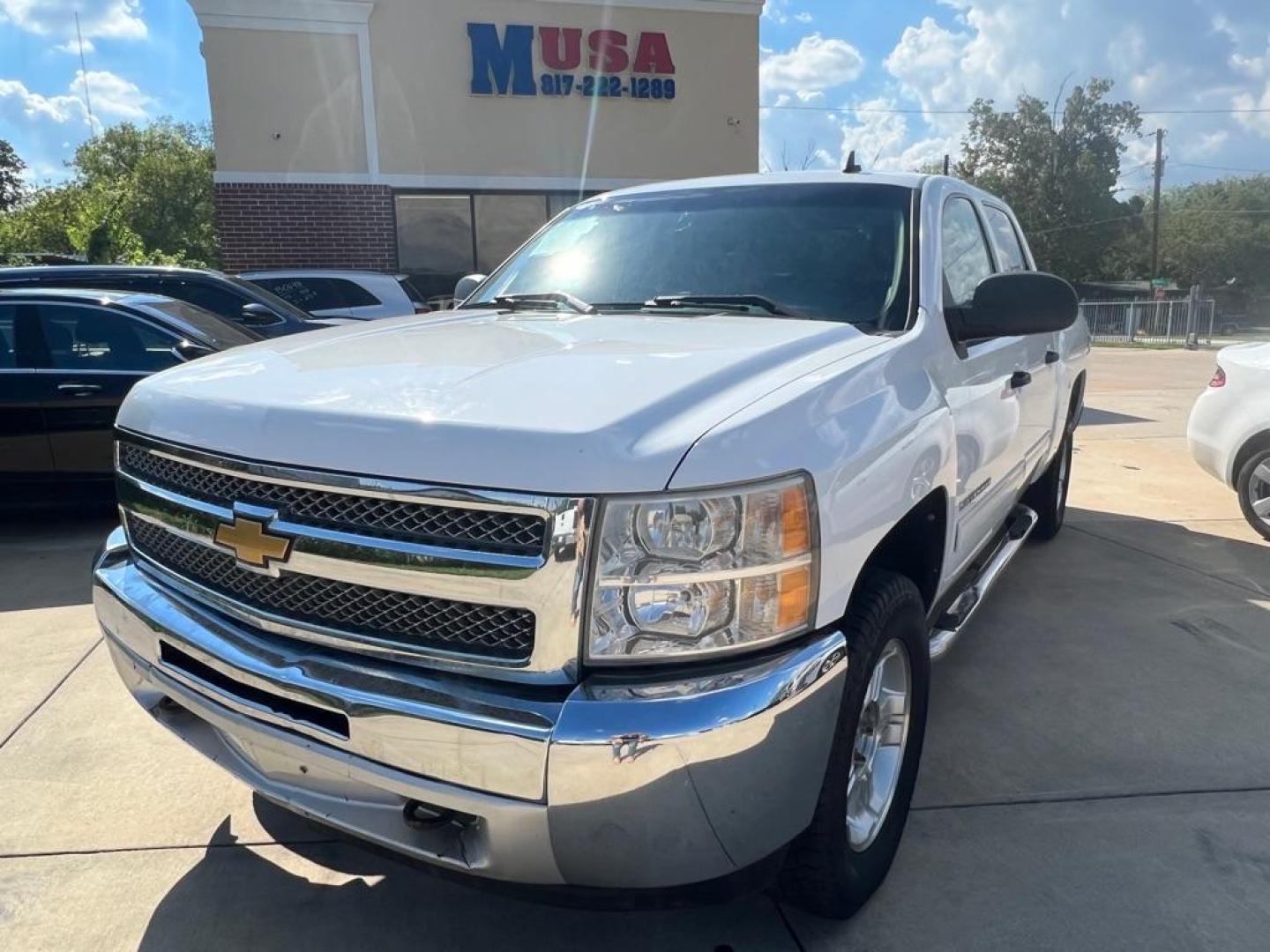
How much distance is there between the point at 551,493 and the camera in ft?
5.58

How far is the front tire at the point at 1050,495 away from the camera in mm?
5409

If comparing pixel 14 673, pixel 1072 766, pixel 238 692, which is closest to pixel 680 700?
pixel 238 692

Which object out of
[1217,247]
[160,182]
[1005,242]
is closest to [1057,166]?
[1217,247]

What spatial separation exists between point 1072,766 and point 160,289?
7533 mm

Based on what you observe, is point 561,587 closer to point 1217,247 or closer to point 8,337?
point 8,337

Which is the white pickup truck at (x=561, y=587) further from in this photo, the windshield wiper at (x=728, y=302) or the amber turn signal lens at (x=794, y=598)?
the windshield wiper at (x=728, y=302)

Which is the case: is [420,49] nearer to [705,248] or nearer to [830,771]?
[705,248]

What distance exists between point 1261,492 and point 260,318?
7539 millimetres

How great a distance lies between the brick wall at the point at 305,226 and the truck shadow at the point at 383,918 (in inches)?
458

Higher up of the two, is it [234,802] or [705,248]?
[705,248]

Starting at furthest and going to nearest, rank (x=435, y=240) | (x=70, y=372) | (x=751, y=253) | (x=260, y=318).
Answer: (x=435, y=240), (x=260, y=318), (x=70, y=372), (x=751, y=253)

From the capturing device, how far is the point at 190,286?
7883 mm

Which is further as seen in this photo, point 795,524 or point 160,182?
point 160,182

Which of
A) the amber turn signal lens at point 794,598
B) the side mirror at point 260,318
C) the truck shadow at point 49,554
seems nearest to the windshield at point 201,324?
the side mirror at point 260,318
